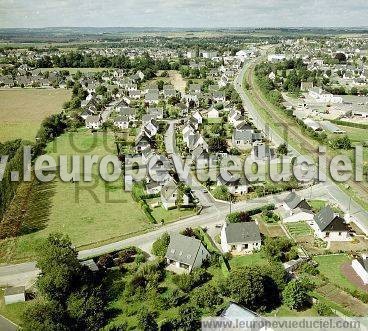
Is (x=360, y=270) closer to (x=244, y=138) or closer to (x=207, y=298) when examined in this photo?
(x=207, y=298)

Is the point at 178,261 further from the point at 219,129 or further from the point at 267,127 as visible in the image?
the point at 267,127

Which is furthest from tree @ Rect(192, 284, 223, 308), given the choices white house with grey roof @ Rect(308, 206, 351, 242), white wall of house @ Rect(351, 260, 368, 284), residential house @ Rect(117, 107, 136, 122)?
residential house @ Rect(117, 107, 136, 122)

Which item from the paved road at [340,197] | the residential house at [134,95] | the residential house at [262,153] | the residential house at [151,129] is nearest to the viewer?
the paved road at [340,197]

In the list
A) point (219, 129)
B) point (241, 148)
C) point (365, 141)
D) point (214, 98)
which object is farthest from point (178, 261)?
point (214, 98)

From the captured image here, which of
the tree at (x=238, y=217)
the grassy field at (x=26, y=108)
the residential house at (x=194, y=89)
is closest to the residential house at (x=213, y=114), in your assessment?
the residential house at (x=194, y=89)

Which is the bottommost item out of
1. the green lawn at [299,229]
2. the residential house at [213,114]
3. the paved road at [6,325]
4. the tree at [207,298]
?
the paved road at [6,325]

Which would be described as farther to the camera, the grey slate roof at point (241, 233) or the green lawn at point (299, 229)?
the green lawn at point (299, 229)

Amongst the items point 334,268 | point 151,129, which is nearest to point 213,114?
point 151,129
